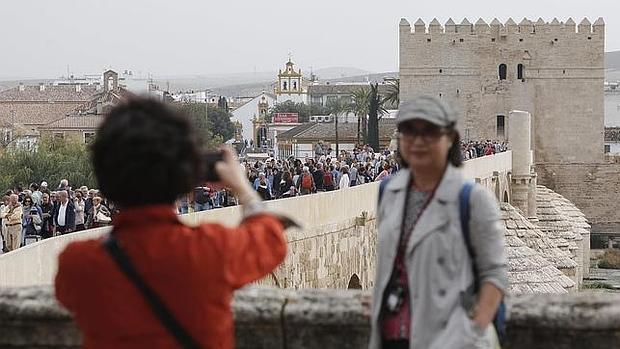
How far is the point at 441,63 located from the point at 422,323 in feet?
141

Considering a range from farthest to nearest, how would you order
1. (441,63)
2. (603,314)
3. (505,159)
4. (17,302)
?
(441,63)
(505,159)
(17,302)
(603,314)

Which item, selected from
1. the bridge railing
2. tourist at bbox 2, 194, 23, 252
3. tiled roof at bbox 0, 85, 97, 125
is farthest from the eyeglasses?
tiled roof at bbox 0, 85, 97, 125

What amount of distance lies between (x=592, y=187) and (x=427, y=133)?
151 ft

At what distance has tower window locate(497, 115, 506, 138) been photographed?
47312 mm

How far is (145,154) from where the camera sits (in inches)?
120

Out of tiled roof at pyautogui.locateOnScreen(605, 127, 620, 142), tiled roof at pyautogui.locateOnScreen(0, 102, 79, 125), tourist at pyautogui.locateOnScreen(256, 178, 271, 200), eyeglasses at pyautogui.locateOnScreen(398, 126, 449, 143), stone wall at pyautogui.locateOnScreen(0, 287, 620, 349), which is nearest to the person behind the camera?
eyeglasses at pyautogui.locateOnScreen(398, 126, 449, 143)

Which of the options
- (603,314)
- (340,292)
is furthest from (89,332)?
(603,314)

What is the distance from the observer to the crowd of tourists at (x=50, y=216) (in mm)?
12422

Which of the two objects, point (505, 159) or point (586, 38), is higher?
point (586, 38)

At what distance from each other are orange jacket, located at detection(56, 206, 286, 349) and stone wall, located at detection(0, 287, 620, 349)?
46.8 inches

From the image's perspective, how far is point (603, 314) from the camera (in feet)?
13.6

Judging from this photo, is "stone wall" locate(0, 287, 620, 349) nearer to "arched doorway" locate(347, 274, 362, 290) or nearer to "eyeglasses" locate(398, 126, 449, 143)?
"eyeglasses" locate(398, 126, 449, 143)

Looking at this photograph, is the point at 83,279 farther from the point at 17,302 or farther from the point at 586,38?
the point at 586,38

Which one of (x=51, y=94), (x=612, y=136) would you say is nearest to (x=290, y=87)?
(x=51, y=94)
